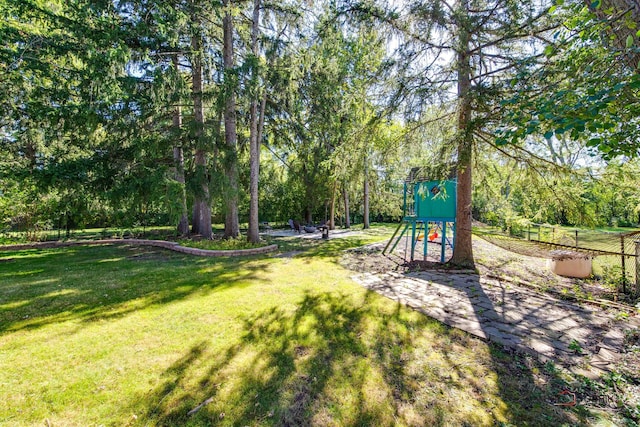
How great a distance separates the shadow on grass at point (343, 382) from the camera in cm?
217

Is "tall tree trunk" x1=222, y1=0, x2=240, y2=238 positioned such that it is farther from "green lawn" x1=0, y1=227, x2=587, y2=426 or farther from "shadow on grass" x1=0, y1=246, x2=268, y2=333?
"green lawn" x1=0, y1=227, x2=587, y2=426

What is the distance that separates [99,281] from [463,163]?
25.7 feet

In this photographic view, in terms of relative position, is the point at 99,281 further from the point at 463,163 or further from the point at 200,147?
the point at 463,163

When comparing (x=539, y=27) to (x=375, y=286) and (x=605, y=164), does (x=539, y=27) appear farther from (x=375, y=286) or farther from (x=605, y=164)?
(x=375, y=286)

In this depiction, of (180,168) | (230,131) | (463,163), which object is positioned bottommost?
(463,163)

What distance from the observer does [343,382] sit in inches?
102

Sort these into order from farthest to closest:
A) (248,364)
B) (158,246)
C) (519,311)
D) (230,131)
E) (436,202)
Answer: (158,246) → (230,131) → (436,202) → (519,311) → (248,364)

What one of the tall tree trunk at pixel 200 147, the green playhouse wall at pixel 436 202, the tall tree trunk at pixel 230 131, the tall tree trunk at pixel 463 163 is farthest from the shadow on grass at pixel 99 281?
the tall tree trunk at pixel 463 163

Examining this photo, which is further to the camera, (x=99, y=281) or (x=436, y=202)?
(x=436, y=202)

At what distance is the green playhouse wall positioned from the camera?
23.7 ft

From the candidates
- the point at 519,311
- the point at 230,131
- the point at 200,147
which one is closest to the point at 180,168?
the point at 200,147

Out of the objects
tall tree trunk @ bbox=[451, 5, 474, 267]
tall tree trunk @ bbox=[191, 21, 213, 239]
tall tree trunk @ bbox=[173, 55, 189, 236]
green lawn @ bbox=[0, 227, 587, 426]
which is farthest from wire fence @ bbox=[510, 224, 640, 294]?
tall tree trunk @ bbox=[191, 21, 213, 239]

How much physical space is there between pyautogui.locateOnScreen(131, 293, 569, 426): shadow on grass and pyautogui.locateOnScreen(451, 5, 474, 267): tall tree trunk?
3520 mm

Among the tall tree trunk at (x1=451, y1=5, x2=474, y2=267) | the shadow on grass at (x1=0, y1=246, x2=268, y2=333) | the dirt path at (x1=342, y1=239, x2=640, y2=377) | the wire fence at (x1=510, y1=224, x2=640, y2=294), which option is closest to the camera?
the dirt path at (x1=342, y1=239, x2=640, y2=377)
